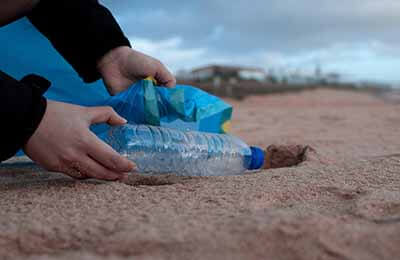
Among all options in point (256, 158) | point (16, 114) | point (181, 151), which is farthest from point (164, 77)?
point (16, 114)

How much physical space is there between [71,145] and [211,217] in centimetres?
42

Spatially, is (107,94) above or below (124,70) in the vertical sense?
below

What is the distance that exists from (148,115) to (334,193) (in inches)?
Answer: 27.6

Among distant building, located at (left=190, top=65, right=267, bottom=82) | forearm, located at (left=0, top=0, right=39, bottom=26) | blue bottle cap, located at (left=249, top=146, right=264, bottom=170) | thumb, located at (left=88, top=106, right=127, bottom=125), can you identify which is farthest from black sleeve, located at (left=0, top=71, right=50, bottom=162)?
distant building, located at (left=190, top=65, right=267, bottom=82)

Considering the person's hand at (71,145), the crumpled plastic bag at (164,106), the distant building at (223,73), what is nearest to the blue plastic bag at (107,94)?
the crumpled plastic bag at (164,106)

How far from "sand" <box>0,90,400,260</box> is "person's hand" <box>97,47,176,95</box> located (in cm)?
41

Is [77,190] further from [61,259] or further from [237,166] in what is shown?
[237,166]

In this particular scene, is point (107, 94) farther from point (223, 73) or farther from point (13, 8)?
point (223, 73)

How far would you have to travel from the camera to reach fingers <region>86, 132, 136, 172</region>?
1.16m

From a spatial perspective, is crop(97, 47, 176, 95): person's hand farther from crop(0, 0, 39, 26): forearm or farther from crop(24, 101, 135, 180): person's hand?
crop(24, 101, 135, 180): person's hand

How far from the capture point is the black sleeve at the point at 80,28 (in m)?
1.71

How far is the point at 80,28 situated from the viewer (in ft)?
5.64

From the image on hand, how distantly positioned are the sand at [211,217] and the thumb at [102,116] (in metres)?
0.18

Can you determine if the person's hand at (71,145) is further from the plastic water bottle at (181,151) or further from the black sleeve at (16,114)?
the plastic water bottle at (181,151)
